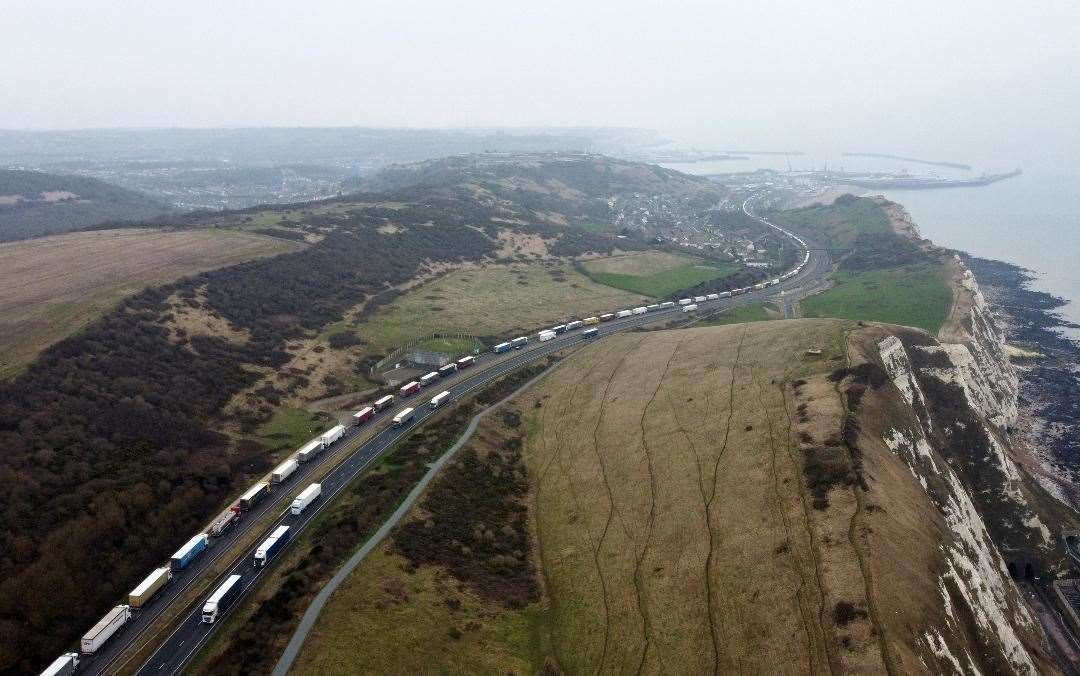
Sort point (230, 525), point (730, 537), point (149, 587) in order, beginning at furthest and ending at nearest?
point (230, 525), point (730, 537), point (149, 587)

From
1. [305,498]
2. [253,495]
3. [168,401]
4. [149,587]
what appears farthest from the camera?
[168,401]

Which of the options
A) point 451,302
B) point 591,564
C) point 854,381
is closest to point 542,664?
point 591,564

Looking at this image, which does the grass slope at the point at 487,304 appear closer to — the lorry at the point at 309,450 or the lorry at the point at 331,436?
the lorry at the point at 331,436

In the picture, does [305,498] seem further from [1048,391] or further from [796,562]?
[1048,391]

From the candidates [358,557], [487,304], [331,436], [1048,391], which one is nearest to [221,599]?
[358,557]

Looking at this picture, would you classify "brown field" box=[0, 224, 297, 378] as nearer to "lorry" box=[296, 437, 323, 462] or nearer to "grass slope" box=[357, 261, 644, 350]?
"lorry" box=[296, 437, 323, 462]

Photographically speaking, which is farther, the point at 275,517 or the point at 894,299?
the point at 894,299

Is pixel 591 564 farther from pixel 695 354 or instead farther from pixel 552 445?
pixel 695 354
